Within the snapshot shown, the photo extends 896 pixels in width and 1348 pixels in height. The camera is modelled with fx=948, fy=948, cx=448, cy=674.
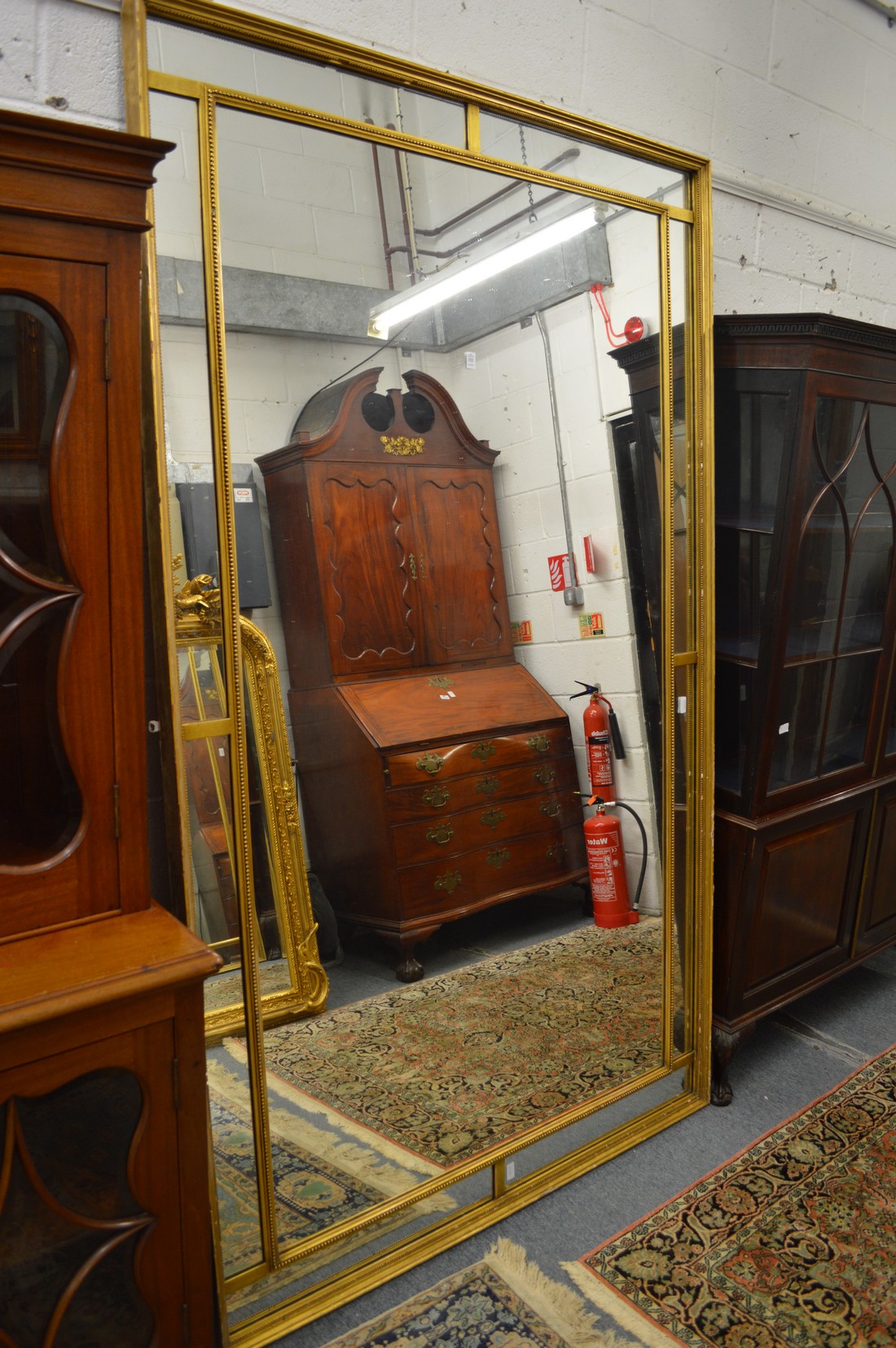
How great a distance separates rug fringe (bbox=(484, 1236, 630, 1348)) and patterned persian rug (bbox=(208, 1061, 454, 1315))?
15cm

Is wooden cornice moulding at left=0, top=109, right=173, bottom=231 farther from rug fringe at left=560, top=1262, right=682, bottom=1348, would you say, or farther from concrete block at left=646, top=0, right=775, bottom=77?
rug fringe at left=560, top=1262, right=682, bottom=1348

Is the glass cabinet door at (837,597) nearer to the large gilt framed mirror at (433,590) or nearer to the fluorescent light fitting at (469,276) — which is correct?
the large gilt framed mirror at (433,590)

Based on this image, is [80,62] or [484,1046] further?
[484,1046]

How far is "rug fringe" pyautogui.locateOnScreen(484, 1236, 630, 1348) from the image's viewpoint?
1589 mm

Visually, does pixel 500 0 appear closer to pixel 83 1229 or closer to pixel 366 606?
pixel 366 606

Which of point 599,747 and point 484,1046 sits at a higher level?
point 599,747

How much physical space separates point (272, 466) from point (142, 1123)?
3.27ft

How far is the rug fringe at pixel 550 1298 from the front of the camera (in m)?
1.59

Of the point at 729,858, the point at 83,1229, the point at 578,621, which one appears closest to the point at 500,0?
the point at 578,621

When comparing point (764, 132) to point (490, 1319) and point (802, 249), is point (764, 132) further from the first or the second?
point (490, 1319)

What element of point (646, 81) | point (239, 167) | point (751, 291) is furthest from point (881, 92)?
point (239, 167)

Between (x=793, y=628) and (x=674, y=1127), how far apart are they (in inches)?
48.3

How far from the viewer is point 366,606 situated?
67.6 inches

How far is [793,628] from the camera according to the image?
7.69 ft
